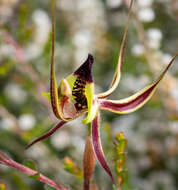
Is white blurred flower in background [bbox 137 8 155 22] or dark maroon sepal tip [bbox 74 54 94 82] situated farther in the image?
white blurred flower in background [bbox 137 8 155 22]

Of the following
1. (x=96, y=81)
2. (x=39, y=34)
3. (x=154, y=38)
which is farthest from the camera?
(x=96, y=81)

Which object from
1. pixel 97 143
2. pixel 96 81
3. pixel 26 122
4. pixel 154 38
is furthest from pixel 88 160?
pixel 96 81

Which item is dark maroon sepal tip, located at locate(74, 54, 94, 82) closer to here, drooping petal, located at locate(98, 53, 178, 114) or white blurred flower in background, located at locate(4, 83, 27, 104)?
drooping petal, located at locate(98, 53, 178, 114)

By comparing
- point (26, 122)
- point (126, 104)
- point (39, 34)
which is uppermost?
point (39, 34)

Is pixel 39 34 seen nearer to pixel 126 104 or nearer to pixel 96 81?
pixel 96 81

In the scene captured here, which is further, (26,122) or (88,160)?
(26,122)

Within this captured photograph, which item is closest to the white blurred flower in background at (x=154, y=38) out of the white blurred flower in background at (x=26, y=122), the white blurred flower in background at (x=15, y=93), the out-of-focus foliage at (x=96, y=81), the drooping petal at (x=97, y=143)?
the out-of-focus foliage at (x=96, y=81)

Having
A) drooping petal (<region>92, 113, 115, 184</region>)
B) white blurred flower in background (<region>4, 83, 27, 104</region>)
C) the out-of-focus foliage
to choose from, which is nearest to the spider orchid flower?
Answer: drooping petal (<region>92, 113, 115, 184</region>)

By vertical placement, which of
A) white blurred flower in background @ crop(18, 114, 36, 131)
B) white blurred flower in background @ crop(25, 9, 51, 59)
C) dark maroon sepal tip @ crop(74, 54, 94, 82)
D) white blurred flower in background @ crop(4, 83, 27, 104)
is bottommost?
white blurred flower in background @ crop(18, 114, 36, 131)

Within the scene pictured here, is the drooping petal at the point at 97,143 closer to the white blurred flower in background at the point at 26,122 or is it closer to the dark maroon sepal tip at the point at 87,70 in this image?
the dark maroon sepal tip at the point at 87,70
